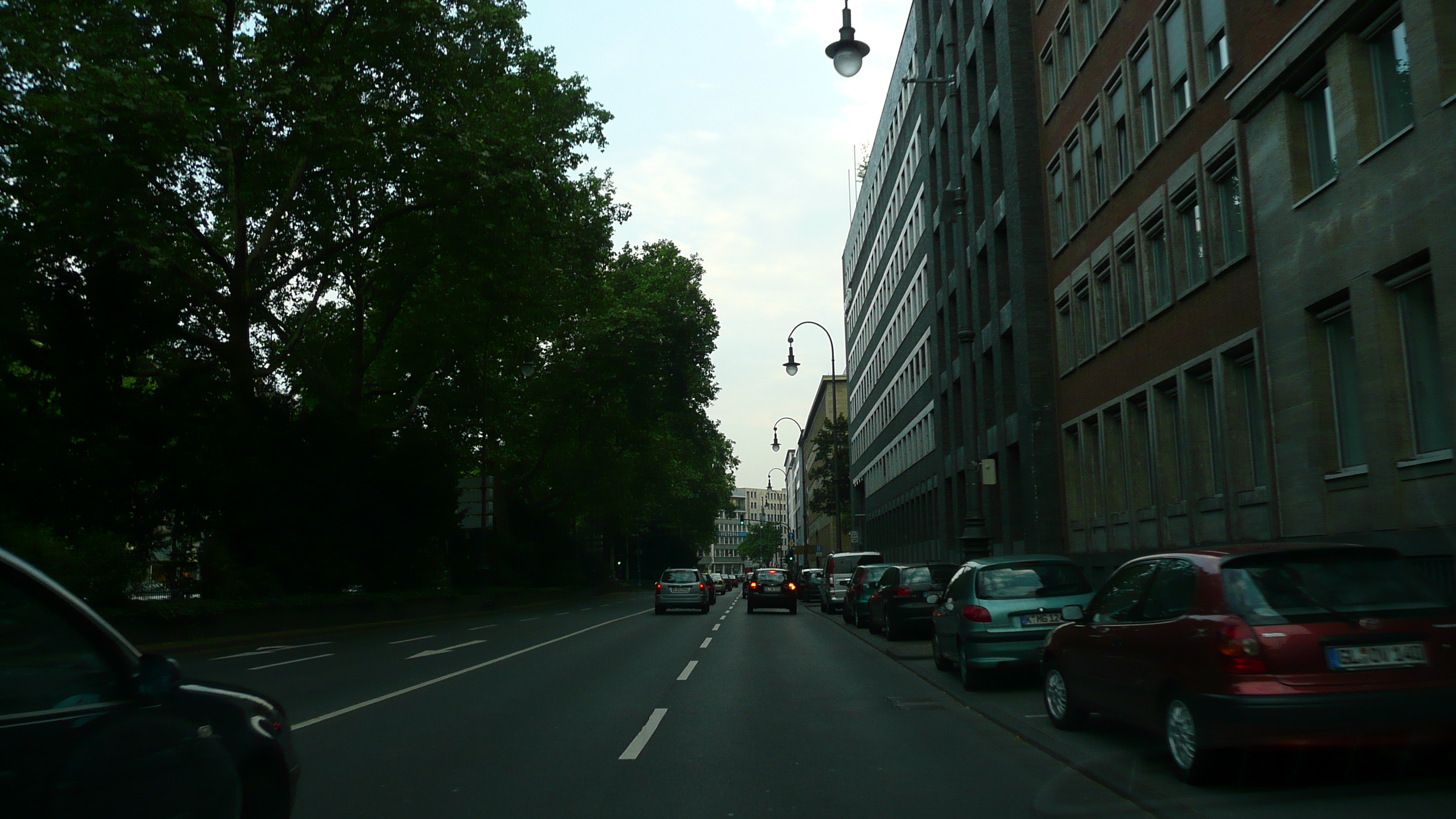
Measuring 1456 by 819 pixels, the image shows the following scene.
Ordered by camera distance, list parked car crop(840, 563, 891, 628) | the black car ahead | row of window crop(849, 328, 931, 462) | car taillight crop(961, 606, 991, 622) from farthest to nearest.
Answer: row of window crop(849, 328, 931, 462)
the black car ahead
parked car crop(840, 563, 891, 628)
car taillight crop(961, 606, 991, 622)

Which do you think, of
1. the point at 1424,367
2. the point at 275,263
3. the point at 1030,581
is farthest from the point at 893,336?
the point at 1030,581

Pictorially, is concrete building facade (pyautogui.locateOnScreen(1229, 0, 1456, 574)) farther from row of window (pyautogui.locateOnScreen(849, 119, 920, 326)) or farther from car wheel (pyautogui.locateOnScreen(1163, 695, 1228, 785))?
row of window (pyautogui.locateOnScreen(849, 119, 920, 326))

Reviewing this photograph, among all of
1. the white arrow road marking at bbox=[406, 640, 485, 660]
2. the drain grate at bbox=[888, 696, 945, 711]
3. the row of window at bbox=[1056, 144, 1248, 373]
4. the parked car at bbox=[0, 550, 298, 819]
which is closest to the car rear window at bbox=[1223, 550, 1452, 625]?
the drain grate at bbox=[888, 696, 945, 711]

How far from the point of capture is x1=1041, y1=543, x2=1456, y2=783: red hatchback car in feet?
21.8

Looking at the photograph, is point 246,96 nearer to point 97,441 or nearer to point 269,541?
point 97,441

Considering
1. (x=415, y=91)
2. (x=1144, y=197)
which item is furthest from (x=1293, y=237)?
(x=415, y=91)

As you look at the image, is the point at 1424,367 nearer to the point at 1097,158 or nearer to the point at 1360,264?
the point at 1360,264

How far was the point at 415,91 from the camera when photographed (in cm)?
2762

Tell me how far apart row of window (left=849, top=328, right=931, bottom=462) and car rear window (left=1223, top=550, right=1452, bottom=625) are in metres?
40.9

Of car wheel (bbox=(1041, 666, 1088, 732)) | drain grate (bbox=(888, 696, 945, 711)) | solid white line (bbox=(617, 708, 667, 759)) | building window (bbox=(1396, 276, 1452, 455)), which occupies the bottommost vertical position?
drain grate (bbox=(888, 696, 945, 711))

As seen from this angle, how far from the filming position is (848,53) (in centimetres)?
1549

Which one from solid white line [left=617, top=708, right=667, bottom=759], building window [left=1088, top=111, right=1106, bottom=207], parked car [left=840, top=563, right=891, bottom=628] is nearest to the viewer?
solid white line [left=617, top=708, right=667, bottom=759]

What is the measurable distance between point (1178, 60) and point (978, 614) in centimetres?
1219

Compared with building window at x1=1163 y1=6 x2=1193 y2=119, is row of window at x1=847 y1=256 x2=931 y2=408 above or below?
above
